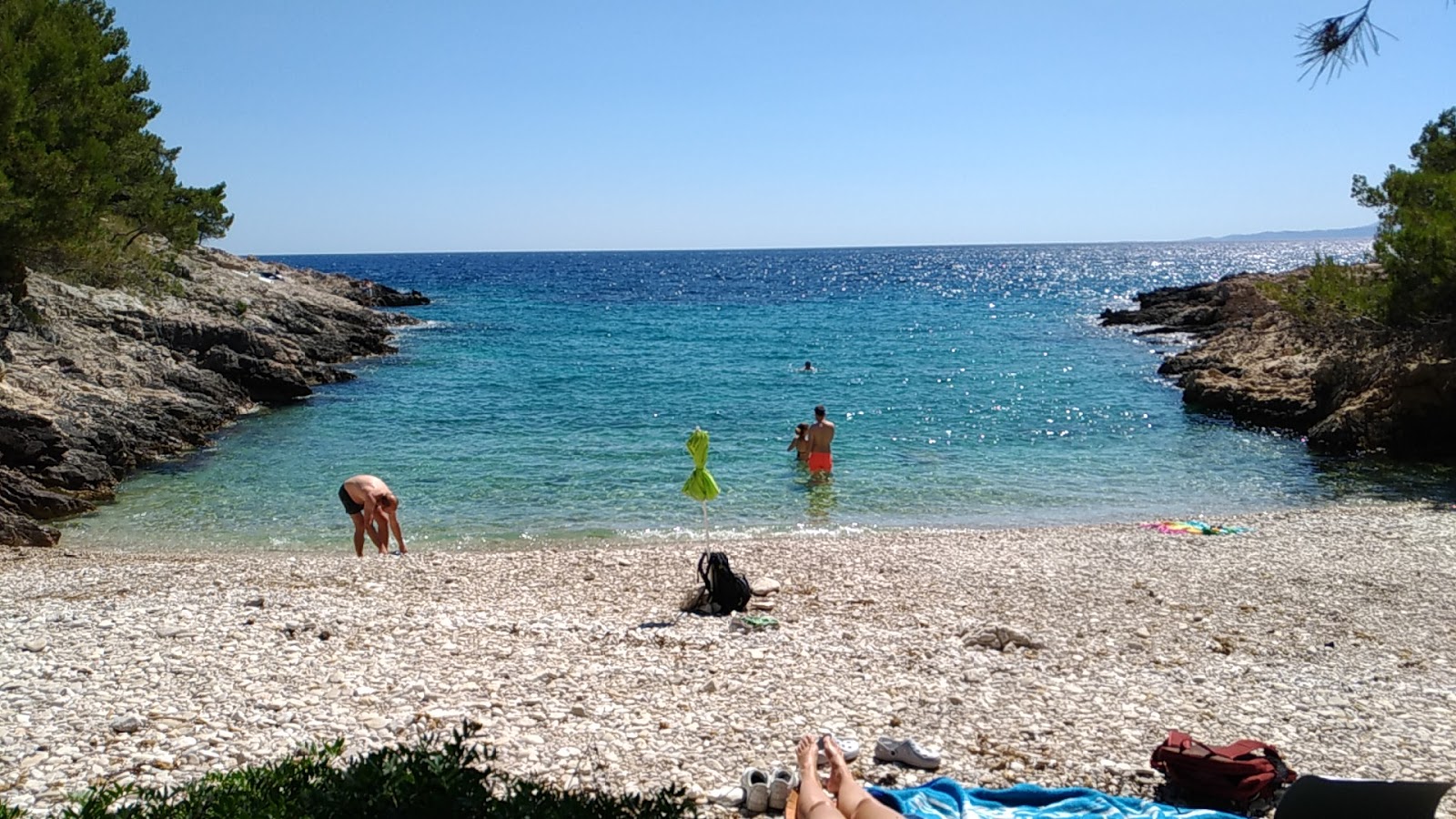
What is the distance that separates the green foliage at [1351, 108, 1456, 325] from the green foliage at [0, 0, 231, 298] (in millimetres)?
26494

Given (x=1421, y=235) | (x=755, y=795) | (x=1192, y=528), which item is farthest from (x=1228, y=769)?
(x=1421, y=235)

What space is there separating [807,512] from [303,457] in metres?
11.5

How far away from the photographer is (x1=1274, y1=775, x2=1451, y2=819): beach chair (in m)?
5.24

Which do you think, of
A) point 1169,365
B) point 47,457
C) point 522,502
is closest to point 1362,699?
point 522,502

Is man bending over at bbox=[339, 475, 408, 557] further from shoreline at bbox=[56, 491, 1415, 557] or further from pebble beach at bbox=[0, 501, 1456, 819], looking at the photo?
shoreline at bbox=[56, 491, 1415, 557]

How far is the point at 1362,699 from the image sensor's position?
7.73 m

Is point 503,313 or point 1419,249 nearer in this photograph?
point 1419,249

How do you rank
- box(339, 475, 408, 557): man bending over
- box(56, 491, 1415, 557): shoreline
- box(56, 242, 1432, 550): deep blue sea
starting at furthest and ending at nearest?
box(56, 242, 1432, 550): deep blue sea
box(56, 491, 1415, 557): shoreline
box(339, 475, 408, 557): man bending over

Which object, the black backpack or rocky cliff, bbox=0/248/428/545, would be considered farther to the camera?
rocky cliff, bbox=0/248/428/545

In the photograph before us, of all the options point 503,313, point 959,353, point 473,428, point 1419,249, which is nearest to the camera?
point 1419,249

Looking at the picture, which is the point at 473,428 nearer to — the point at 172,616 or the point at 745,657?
the point at 172,616

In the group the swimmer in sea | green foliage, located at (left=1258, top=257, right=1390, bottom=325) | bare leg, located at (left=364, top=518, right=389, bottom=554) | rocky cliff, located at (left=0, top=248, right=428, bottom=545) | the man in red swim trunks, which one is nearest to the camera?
bare leg, located at (left=364, top=518, right=389, bottom=554)

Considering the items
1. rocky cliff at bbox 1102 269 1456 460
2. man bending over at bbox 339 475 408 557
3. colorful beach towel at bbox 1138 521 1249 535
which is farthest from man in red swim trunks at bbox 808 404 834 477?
rocky cliff at bbox 1102 269 1456 460

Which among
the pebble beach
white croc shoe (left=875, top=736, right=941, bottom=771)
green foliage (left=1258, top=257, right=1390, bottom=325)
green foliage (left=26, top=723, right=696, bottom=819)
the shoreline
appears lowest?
the shoreline
